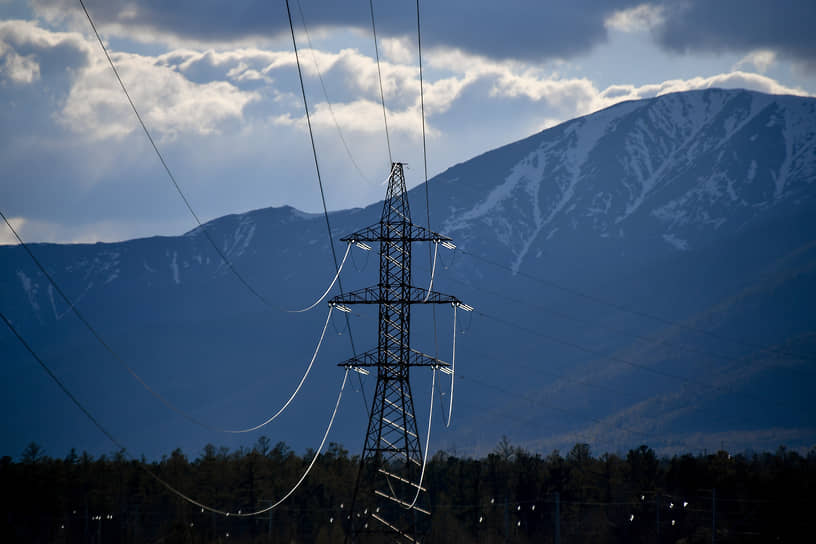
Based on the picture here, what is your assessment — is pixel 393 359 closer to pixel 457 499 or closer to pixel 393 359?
pixel 393 359

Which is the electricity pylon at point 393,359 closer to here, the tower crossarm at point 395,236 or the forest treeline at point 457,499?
the tower crossarm at point 395,236

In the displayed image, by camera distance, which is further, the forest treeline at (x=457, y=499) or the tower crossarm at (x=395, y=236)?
the forest treeline at (x=457, y=499)

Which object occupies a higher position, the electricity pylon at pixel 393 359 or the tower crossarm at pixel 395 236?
the tower crossarm at pixel 395 236

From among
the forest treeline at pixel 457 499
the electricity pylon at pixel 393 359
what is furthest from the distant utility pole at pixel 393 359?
the forest treeline at pixel 457 499

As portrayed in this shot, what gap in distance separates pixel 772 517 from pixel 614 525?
1840 cm

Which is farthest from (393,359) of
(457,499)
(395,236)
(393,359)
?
(457,499)

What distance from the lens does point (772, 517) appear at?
9700cm

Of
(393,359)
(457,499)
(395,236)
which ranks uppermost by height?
(395,236)

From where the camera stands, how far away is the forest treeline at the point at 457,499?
344 ft

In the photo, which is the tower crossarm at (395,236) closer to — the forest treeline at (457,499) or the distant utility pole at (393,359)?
the distant utility pole at (393,359)

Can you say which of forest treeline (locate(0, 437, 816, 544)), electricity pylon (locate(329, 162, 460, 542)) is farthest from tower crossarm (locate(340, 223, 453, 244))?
forest treeline (locate(0, 437, 816, 544))

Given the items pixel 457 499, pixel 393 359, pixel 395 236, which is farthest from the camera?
pixel 457 499

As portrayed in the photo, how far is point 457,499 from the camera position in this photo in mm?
124688

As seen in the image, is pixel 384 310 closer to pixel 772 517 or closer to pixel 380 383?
pixel 380 383
